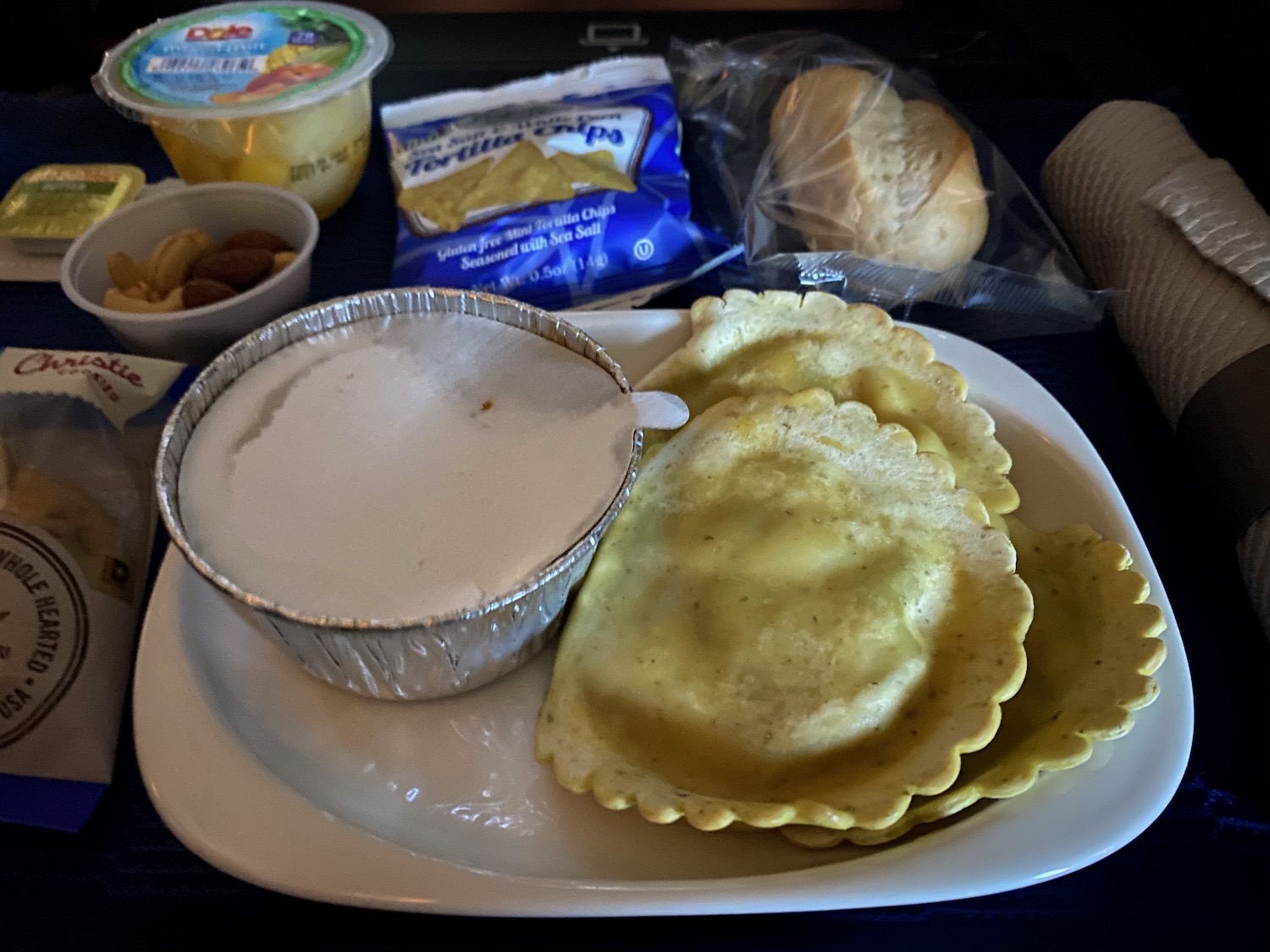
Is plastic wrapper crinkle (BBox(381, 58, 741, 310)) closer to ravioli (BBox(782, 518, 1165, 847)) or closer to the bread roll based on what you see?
the bread roll

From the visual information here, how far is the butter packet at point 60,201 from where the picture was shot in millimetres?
949

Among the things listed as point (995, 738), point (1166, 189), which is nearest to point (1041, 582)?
point (995, 738)

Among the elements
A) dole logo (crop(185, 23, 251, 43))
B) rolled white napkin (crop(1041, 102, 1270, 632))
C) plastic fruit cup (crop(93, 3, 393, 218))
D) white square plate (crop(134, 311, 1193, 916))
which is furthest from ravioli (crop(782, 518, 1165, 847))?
dole logo (crop(185, 23, 251, 43))

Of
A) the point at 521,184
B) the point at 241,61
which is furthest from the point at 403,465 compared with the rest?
the point at 241,61

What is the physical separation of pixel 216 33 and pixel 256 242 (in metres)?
0.31

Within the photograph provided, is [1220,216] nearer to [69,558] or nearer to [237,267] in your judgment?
[237,267]

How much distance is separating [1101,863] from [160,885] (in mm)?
606

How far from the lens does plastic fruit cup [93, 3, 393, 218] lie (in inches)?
34.7

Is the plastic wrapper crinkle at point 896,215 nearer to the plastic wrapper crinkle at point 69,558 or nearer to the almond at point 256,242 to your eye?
the almond at point 256,242

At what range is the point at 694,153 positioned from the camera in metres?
1.12

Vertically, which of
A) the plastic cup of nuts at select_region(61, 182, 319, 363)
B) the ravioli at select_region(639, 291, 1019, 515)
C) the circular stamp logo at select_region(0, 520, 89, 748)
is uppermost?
the ravioli at select_region(639, 291, 1019, 515)

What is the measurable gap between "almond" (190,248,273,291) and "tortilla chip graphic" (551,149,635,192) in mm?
340

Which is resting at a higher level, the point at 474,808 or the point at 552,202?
the point at 552,202

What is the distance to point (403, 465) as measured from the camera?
60cm
